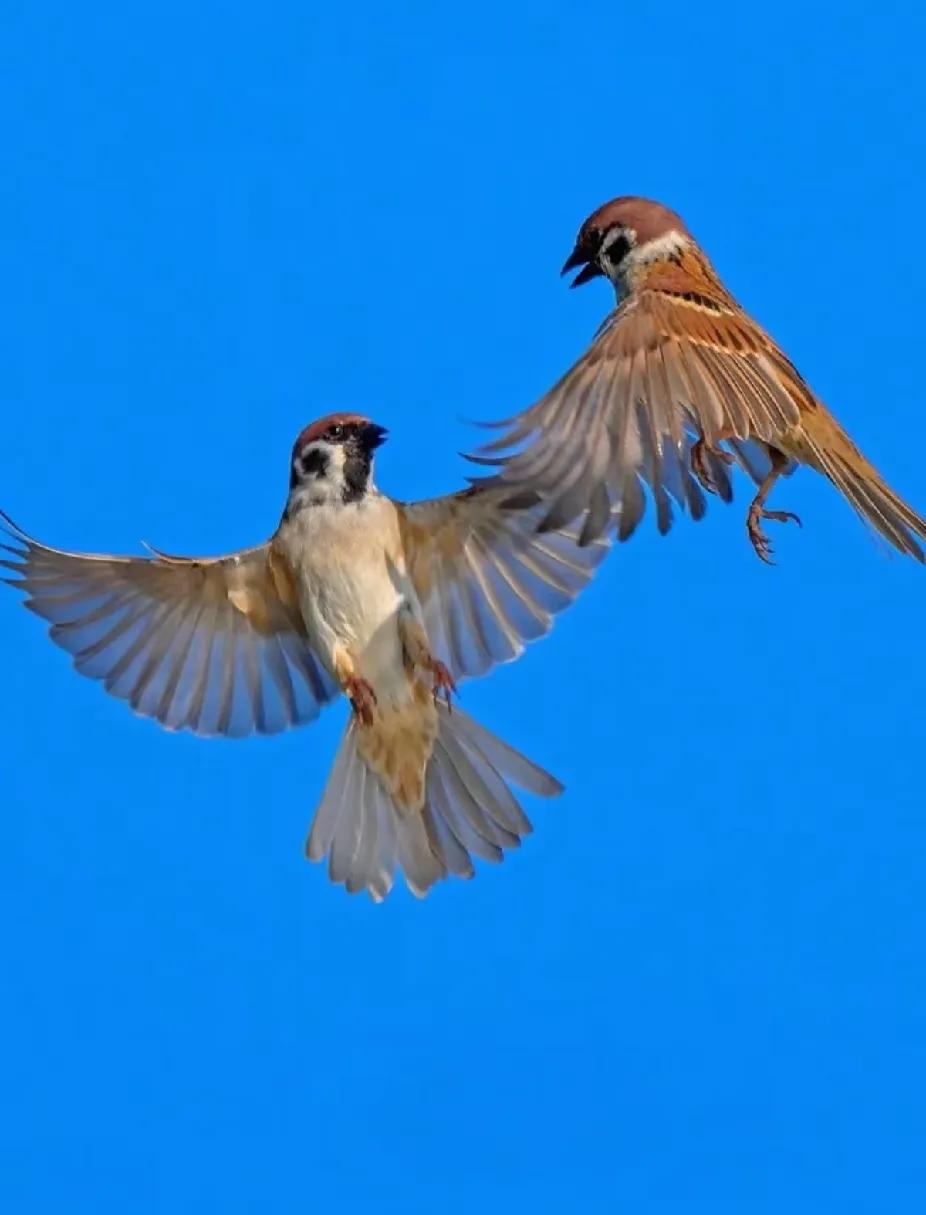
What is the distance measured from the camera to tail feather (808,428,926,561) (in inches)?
213

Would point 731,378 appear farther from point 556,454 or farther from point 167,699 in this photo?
point 167,699

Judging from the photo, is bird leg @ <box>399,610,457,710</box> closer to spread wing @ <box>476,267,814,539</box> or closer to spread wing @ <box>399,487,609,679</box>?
spread wing @ <box>399,487,609,679</box>

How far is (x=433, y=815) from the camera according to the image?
609 cm

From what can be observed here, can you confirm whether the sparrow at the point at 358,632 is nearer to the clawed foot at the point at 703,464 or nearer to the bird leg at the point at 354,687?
the bird leg at the point at 354,687

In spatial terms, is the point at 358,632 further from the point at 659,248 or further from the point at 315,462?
the point at 659,248

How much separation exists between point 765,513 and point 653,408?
0.71 m

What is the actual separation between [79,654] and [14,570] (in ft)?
0.79

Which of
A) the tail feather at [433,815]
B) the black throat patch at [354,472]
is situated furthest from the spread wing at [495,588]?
the black throat patch at [354,472]

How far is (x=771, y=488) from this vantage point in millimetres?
5836

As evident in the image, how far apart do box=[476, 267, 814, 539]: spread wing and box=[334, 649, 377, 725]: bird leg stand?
0.78 metres

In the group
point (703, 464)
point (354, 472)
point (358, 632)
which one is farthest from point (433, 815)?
point (703, 464)

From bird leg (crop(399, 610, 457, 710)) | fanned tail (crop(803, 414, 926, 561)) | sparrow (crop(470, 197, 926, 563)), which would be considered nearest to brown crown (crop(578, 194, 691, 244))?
sparrow (crop(470, 197, 926, 563))

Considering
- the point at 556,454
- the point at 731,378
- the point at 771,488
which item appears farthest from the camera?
the point at 771,488

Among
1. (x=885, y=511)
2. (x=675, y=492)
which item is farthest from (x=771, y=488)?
(x=675, y=492)
